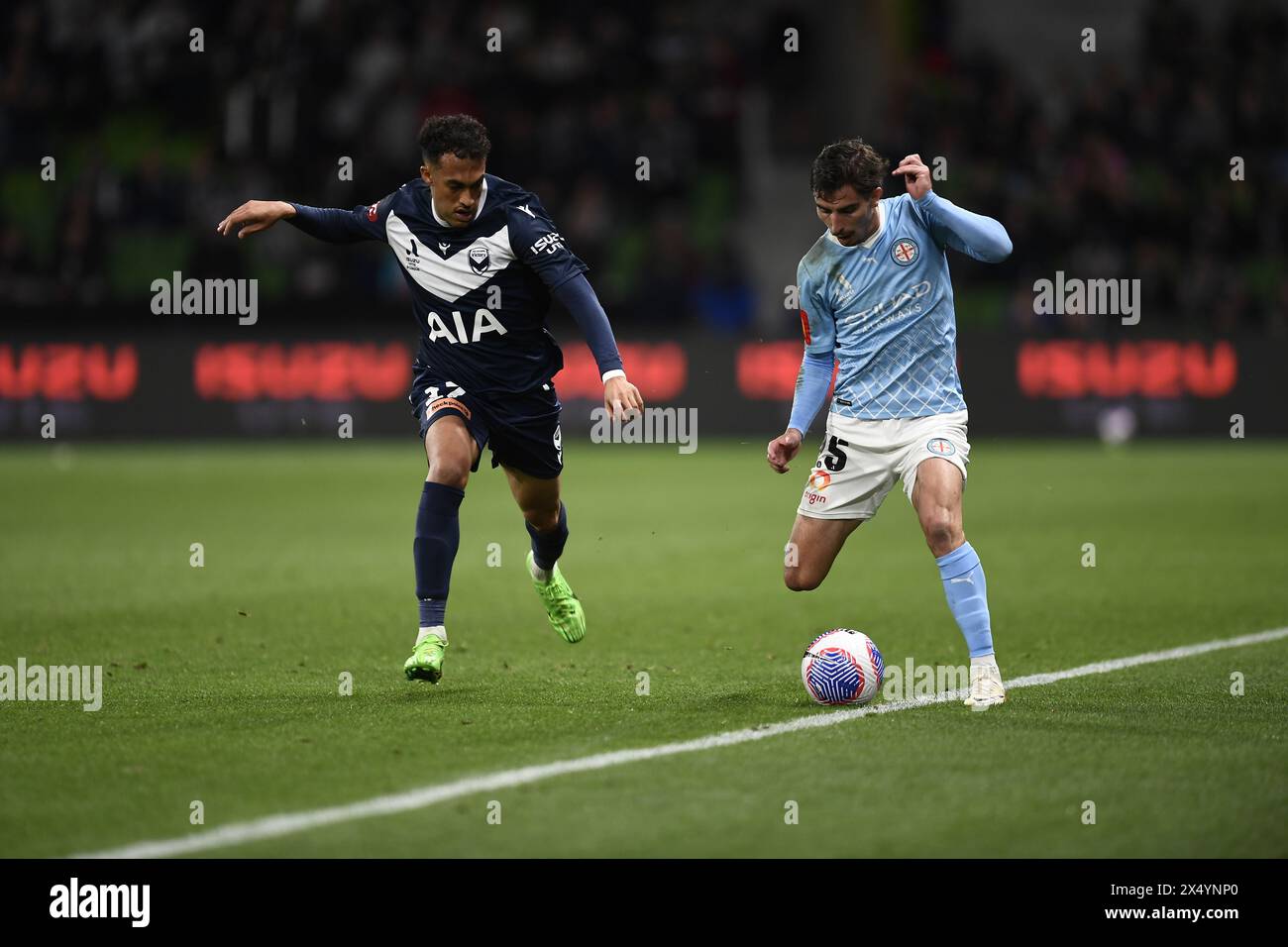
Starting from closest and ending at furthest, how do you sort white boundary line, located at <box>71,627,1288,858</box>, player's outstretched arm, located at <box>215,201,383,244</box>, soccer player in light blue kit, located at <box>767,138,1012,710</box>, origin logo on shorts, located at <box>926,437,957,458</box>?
white boundary line, located at <box>71,627,1288,858</box> < soccer player in light blue kit, located at <box>767,138,1012,710</box> < origin logo on shorts, located at <box>926,437,957,458</box> < player's outstretched arm, located at <box>215,201,383,244</box>

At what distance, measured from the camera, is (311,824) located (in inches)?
187

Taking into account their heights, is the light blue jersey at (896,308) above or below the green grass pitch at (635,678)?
above

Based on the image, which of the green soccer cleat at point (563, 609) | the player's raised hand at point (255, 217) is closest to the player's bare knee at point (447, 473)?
the green soccer cleat at point (563, 609)

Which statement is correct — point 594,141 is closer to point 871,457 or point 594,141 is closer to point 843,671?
point 871,457

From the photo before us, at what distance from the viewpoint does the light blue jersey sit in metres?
6.78

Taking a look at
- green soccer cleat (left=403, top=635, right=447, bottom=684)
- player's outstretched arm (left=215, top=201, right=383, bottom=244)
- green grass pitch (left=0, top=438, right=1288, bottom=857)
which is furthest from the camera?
player's outstretched arm (left=215, top=201, right=383, bottom=244)

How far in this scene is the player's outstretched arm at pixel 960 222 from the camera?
6.44 metres

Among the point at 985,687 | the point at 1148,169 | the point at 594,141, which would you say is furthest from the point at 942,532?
the point at 1148,169

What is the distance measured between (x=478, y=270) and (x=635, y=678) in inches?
72.9

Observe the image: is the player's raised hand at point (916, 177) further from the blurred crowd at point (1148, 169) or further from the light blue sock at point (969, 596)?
the blurred crowd at point (1148, 169)

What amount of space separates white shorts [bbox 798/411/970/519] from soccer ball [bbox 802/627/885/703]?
513 millimetres

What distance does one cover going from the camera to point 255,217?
725 cm

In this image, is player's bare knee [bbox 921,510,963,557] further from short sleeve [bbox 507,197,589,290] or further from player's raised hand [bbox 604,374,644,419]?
short sleeve [bbox 507,197,589,290]

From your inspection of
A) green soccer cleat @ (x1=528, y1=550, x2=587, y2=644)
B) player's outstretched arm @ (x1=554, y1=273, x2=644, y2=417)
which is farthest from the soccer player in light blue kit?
green soccer cleat @ (x1=528, y1=550, x2=587, y2=644)
